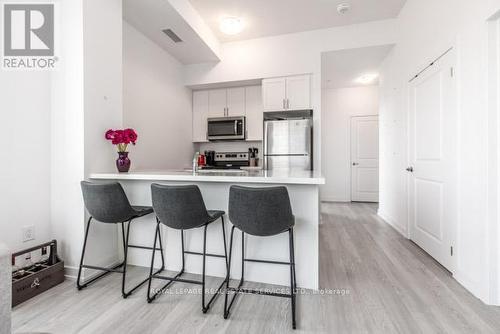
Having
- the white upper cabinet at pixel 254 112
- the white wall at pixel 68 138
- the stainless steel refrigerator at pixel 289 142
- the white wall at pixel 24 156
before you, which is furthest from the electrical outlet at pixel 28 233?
the white upper cabinet at pixel 254 112

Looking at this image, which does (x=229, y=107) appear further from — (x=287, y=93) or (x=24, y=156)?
(x=24, y=156)

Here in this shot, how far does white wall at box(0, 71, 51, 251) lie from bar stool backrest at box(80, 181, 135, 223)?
22.5 inches

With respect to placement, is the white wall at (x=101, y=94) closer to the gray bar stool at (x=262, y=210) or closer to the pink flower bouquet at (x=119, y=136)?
the pink flower bouquet at (x=119, y=136)

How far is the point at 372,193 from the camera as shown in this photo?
5523 millimetres

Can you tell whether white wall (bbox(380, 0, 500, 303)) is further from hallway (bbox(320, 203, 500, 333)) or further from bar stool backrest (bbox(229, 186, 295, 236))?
bar stool backrest (bbox(229, 186, 295, 236))

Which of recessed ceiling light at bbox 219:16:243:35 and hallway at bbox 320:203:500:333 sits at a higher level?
recessed ceiling light at bbox 219:16:243:35

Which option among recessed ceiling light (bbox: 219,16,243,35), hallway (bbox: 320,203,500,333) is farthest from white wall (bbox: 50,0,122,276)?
hallway (bbox: 320,203,500,333)

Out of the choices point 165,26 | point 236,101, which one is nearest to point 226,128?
point 236,101

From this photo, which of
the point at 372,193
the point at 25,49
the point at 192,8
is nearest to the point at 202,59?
the point at 192,8

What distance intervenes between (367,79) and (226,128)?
10.4 feet

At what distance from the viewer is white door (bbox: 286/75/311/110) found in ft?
12.1

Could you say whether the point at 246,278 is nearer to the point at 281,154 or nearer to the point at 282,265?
the point at 282,265

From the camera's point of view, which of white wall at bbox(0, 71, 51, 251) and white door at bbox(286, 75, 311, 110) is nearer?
white wall at bbox(0, 71, 51, 251)

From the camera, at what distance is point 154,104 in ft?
A: 11.5
